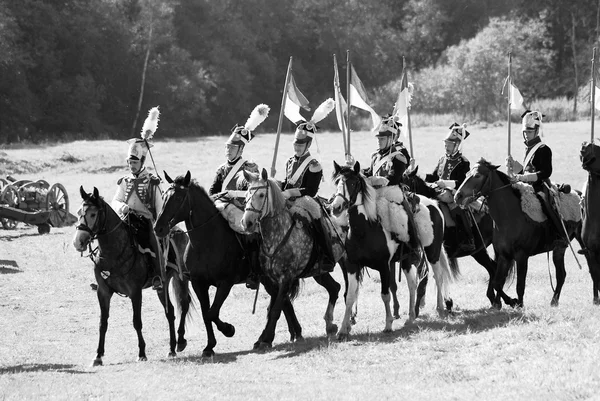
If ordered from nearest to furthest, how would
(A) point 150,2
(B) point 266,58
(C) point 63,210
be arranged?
(C) point 63,210, (A) point 150,2, (B) point 266,58

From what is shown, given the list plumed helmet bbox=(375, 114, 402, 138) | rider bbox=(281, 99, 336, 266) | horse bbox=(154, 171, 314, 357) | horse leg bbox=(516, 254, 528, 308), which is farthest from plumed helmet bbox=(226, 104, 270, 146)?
horse leg bbox=(516, 254, 528, 308)

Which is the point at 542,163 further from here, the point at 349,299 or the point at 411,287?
the point at 349,299

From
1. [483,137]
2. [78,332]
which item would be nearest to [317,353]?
[78,332]

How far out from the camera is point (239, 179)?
16.5m

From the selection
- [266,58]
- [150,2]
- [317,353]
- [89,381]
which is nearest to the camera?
[89,381]

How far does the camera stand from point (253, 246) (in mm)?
15859

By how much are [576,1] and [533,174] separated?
6527 cm

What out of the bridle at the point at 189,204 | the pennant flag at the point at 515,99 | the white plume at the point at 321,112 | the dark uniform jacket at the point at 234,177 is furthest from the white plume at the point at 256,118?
the pennant flag at the point at 515,99

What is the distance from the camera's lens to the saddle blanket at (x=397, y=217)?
52.9 feet

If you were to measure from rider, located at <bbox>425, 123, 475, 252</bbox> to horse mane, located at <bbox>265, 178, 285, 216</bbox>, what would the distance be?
12.6ft

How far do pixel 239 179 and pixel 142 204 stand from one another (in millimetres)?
1529

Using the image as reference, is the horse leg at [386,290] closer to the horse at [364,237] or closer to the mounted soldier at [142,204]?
the horse at [364,237]

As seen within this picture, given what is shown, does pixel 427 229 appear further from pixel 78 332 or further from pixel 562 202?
pixel 78 332

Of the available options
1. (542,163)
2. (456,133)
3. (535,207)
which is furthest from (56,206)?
(535,207)
